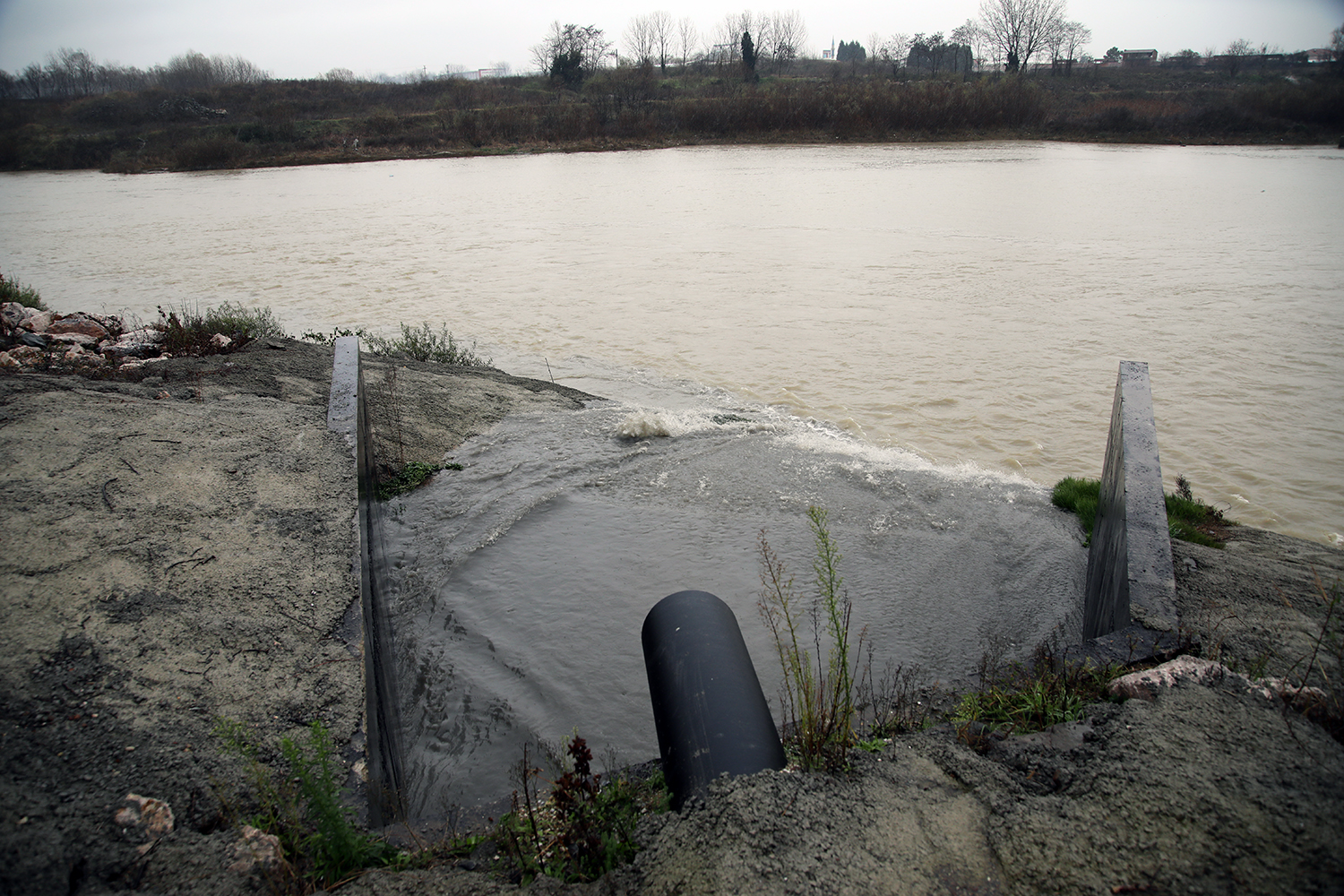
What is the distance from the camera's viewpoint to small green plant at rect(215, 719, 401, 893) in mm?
2207

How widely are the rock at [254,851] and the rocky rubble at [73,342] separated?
6.40m

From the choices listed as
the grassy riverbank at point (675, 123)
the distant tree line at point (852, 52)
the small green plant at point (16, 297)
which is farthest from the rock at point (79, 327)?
the distant tree line at point (852, 52)

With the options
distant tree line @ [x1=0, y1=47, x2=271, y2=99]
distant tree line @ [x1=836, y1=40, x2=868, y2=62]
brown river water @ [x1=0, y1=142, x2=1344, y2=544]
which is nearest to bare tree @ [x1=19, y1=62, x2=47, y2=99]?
distant tree line @ [x1=0, y1=47, x2=271, y2=99]

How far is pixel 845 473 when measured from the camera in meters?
6.46

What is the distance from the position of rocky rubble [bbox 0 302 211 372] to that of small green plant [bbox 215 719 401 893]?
6.26 m

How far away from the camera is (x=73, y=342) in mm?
8039

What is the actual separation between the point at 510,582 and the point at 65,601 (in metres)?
2.36

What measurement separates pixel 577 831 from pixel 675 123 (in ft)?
176

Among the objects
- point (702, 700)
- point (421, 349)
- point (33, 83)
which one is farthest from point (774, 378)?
point (33, 83)

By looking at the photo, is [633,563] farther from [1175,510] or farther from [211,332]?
[211,332]

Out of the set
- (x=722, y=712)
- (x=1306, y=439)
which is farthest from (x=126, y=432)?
(x=1306, y=439)

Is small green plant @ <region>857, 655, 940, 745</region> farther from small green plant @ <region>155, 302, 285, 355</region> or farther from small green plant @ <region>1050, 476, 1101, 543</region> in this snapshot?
small green plant @ <region>155, 302, 285, 355</region>

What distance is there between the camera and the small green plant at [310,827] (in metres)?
2.21

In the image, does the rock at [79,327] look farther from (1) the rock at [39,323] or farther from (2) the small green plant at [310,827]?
(2) the small green plant at [310,827]
